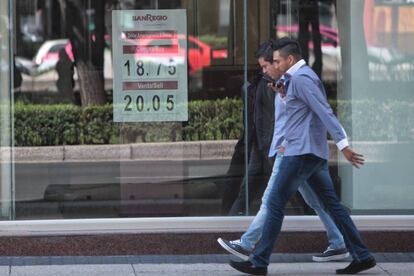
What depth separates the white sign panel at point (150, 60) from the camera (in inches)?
337

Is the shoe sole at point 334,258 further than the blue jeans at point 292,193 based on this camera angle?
Yes

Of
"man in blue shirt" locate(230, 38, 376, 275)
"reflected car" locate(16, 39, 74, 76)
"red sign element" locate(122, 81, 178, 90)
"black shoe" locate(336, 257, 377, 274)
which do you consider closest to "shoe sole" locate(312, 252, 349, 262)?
"black shoe" locate(336, 257, 377, 274)

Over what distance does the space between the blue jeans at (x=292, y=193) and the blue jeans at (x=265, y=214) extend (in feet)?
0.26

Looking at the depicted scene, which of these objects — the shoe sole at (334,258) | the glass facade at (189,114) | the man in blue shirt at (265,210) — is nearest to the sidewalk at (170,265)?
the shoe sole at (334,258)

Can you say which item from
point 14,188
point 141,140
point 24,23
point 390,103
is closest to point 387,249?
point 390,103

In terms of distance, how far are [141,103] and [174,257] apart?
4.65 ft

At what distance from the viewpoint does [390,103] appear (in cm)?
856

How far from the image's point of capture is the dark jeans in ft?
28.2

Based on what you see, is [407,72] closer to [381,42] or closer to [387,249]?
[381,42]

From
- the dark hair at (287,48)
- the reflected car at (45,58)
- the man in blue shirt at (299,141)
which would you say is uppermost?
the reflected car at (45,58)

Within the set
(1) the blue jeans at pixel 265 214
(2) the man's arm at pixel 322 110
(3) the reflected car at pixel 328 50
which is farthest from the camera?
(3) the reflected car at pixel 328 50

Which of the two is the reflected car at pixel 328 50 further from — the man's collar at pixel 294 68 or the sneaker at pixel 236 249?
the sneaker at pixel 236 249

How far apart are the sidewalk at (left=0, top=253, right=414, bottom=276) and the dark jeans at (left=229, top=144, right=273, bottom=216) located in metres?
0.61

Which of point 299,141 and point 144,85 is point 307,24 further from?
point 299,141
